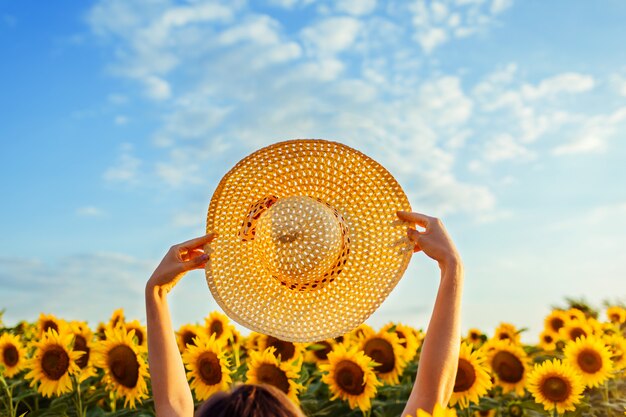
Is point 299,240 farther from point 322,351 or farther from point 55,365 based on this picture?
point 322,351

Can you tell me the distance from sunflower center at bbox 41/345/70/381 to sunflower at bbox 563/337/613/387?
3251 mm

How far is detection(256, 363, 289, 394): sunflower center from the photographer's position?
421 centimetres

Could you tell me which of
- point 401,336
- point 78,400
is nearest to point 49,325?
point 78,400

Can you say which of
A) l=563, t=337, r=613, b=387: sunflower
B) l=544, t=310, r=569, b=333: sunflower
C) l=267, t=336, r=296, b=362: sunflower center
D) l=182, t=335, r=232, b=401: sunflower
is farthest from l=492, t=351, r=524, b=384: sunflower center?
l=182, t=335, r=232, b=401: sunflower

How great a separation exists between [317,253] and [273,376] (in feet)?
5.44

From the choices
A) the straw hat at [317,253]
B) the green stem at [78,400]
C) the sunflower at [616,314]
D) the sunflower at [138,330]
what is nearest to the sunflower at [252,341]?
Result: the sunflower at [138,330]

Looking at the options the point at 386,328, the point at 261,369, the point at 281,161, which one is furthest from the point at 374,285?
the point at 386,328

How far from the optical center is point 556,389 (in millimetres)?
4684

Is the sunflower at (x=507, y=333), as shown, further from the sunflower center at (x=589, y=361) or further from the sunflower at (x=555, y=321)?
the sunflower center at (x=589, y=361)

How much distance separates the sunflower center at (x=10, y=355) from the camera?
4.87m

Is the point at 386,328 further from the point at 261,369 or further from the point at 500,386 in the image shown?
the point at 261,369

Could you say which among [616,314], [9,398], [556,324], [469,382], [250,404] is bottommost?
[250,404]

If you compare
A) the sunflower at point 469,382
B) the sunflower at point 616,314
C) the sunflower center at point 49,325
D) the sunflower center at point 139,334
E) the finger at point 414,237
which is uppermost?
the sunflower at point 616,314

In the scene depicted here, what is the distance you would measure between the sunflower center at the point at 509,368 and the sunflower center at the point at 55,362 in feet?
9.40
